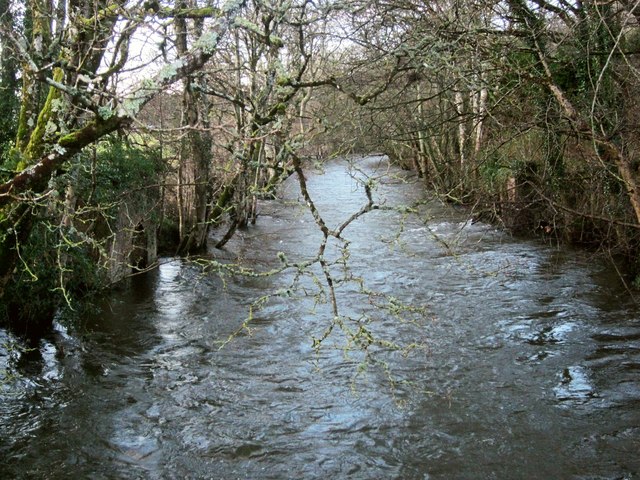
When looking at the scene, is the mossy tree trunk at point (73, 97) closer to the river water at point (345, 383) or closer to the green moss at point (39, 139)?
the green moss at point (39, 139)

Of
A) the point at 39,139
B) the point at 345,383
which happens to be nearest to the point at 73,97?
the point at 39,139

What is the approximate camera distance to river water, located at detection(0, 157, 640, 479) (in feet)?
22.0

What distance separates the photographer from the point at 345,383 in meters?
8.56

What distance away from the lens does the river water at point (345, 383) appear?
6.70m

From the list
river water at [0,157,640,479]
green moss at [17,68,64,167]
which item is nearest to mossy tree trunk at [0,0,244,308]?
green moss at [17,68,64,167]

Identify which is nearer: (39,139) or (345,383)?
(39,139)

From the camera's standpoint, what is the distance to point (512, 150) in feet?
54.6

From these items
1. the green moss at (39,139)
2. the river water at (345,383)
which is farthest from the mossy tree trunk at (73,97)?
the river water at (345,383)

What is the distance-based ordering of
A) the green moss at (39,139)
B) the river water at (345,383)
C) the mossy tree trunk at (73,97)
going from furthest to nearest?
the river water at (345,383) < the green moss at (39,139) < the mossy tree trunk at (73,97)

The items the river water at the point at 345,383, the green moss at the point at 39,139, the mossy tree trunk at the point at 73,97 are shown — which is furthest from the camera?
the river water at the point at 345,383

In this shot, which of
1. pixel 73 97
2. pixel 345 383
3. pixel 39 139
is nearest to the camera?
pixel 73 97

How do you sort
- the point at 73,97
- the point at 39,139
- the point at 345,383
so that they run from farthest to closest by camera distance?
the point at 345,383
the point at 39,139
the point at 73,97

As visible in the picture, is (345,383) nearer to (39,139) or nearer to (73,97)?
(39,139)

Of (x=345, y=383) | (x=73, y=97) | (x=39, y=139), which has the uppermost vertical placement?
(x=73, y=97)
